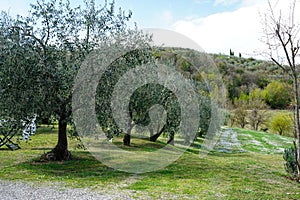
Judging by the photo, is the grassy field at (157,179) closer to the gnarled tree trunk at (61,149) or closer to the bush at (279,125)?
the gnarled tree trunk at (61,149)

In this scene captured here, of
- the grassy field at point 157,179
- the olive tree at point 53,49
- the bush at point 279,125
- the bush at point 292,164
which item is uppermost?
the olive tree at point 53,49

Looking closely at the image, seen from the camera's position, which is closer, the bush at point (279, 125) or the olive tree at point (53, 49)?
the olive tree at point (53, 49)

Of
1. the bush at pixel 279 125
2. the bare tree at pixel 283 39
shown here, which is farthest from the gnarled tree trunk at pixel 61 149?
the bush at pixel 279 125

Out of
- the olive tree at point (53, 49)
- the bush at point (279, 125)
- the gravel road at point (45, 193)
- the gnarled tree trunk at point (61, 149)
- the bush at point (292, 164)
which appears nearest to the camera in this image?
the gravel road at point (45, 193)

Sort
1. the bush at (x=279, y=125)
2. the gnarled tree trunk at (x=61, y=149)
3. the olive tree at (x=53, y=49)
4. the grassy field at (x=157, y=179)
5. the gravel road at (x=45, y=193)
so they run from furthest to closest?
the bush at (x=279, y=125)
the gnarled tree trunk at (x=61, y=149)
the olive tree at (x=53, y=49)
the grassy field at (x=157, y=179)
the gravel road at (x=45, y=193)

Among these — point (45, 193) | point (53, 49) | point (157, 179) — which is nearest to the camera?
point (45, 193)

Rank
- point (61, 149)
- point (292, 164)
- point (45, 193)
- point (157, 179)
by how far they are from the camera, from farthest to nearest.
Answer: point (61, 149)
point (292, 164)
point (157, 179)
point (45, 193)

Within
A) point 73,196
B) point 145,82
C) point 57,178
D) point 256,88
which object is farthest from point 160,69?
point 256,88

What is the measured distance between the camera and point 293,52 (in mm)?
12211

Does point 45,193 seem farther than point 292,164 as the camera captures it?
No

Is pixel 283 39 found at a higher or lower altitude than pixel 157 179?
higher

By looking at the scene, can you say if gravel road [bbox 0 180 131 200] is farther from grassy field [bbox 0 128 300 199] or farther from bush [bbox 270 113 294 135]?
bush [bbox 270 113 294 135]

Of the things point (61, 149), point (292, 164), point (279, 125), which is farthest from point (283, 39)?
point (279, 125)

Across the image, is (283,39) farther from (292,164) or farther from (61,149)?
(61,149)
